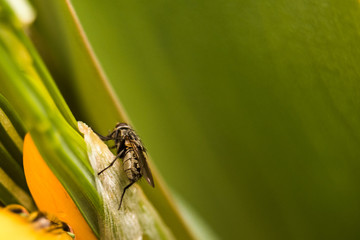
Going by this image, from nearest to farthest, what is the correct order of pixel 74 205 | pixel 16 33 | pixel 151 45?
pixel 16 33
pixel 74 205
pixel 151 45

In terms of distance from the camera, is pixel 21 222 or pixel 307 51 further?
pixel 307 51

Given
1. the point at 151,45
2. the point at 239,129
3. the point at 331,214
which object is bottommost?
the point at 331,214

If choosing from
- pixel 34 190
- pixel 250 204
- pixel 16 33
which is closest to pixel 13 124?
pixel 34 190

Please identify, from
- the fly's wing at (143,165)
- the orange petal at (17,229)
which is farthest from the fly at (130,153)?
the orange petal at (17,229)

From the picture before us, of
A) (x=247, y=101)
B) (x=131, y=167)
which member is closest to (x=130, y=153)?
(x=131, y=167)

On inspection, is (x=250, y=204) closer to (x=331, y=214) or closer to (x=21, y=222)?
(x=331, y=214)

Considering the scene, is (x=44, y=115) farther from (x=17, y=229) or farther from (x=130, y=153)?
(x=130, y=153)

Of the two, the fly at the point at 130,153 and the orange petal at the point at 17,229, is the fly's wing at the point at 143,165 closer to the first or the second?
the fly at the point at 130,153
